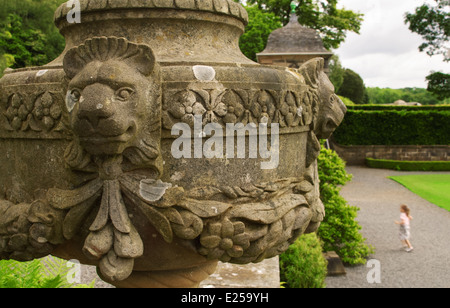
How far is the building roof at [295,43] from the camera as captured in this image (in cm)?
1145

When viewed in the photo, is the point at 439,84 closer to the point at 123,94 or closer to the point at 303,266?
the point at 303,266

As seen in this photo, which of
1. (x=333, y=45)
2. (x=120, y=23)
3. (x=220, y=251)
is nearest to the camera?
(x=220, y=251)

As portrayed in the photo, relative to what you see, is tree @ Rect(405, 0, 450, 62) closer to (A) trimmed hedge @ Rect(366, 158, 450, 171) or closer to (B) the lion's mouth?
(A) trimmed hedge @ Rect(366, 158, 450, 171)

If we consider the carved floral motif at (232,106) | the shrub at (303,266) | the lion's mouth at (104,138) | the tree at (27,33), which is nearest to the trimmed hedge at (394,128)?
the tree at (27,33)

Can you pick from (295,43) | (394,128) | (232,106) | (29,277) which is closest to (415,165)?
(394,128)

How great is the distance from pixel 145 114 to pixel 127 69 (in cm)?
18

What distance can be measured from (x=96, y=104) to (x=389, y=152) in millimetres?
19540

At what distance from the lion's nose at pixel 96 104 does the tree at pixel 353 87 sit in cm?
3361

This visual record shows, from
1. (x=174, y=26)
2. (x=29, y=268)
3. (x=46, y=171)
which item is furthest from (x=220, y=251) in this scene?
(x=29, y=268)

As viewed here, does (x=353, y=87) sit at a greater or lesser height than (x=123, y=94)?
greater

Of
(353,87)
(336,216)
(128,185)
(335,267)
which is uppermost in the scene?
(353,87)

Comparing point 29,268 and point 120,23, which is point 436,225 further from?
point 120,23

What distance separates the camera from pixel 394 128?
64.6 ft
